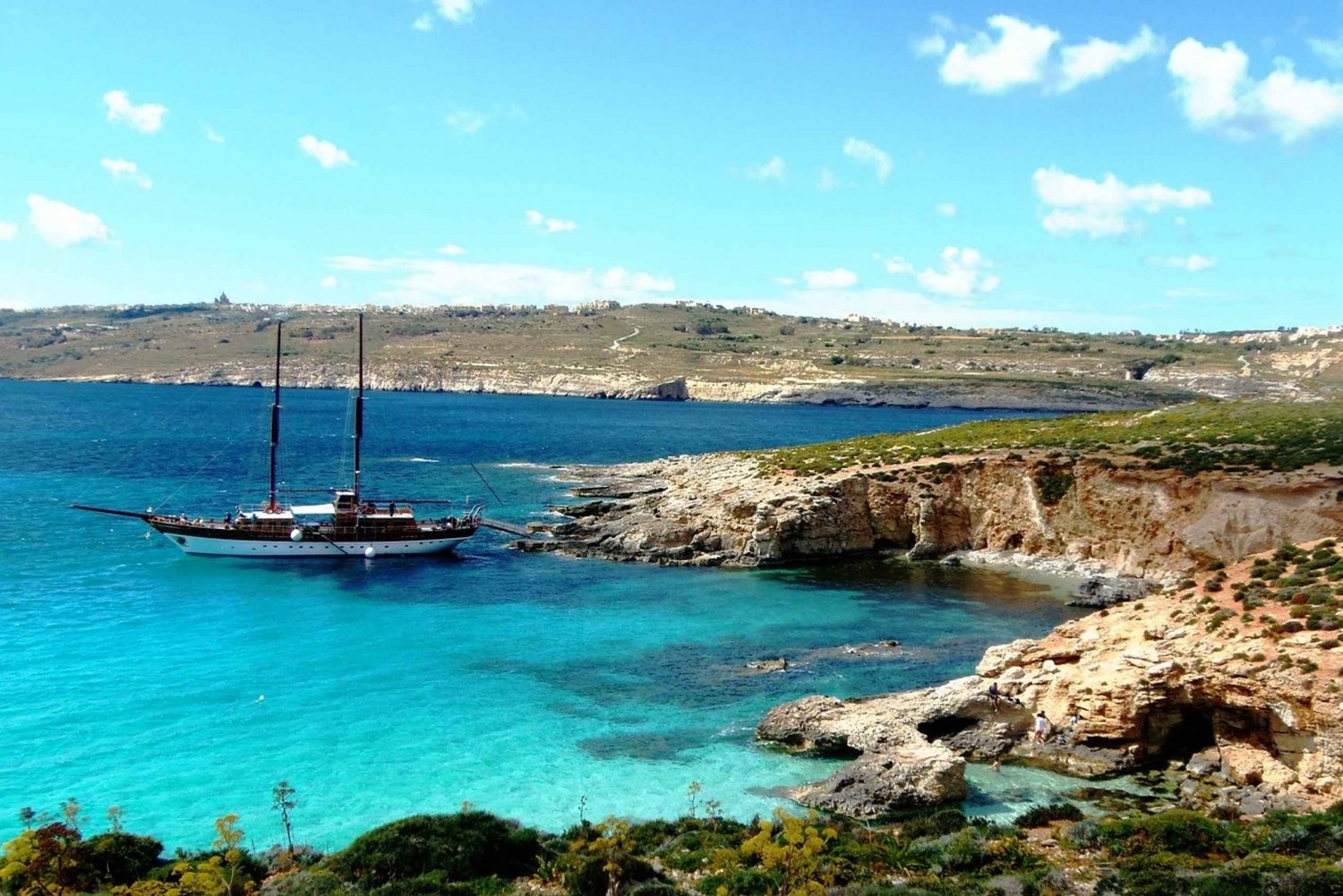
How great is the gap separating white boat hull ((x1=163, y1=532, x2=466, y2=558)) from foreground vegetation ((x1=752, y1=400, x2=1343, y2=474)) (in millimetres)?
17628

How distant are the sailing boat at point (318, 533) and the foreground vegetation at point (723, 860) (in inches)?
1145

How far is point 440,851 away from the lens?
14.6 meters

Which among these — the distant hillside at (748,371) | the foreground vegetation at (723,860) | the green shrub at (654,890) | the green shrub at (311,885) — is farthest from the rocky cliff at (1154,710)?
the distant hillside at (748,371)

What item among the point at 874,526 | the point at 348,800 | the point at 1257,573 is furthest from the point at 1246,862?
the point at 874,526

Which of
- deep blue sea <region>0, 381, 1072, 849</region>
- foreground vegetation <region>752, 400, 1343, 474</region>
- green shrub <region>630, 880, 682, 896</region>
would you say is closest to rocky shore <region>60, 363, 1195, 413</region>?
foreground vegetation <region>752, 400, 1343, 474</region>

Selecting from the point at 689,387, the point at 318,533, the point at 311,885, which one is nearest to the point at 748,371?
the point at 689,387

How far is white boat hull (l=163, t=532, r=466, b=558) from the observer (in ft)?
141

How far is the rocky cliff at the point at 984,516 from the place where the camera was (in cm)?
3472

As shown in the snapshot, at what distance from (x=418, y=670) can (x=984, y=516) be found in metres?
26.5

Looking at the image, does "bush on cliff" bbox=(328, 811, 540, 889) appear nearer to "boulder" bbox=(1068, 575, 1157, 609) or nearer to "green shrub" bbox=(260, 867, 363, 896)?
"green shrub" bbox=(260, 867, 363, 896)

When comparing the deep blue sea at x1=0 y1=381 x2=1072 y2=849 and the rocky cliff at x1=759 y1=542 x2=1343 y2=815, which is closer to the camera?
the rocky cliff at x1=759 y1=542 x2=1343 y2=815

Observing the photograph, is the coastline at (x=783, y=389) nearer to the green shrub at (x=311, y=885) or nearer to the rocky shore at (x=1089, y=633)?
the rocky shore at (x=1089, y=633)

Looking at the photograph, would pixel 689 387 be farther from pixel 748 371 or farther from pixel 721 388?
pixel 748 371

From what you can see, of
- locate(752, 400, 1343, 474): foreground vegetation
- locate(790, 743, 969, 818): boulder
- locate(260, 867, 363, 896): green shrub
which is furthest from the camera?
locate(752, 400, 1343, 474): foreground vegetation
